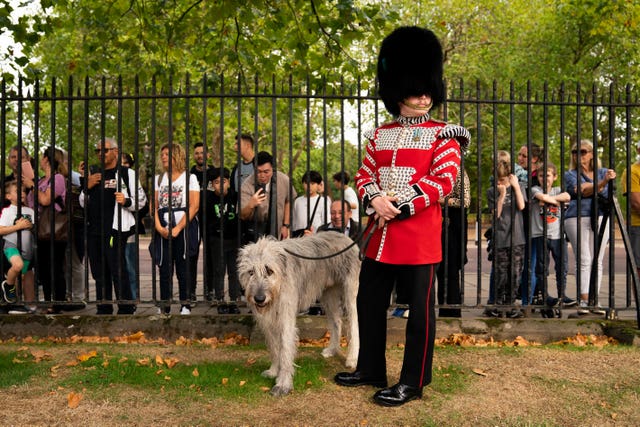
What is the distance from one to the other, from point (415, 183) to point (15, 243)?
5646 millimetres

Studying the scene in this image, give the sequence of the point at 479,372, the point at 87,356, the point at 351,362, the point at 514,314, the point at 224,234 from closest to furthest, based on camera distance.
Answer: the point at 479,372 < the point at 351,362 < the point at 87,356 < the point at 514,314 < the point at 224,234

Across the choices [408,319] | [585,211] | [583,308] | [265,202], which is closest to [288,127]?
[265,202]

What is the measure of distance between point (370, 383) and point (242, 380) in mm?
1035

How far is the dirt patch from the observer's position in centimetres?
423

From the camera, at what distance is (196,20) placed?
28.0ft

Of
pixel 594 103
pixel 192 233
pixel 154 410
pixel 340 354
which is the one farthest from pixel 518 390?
pixel 192 233

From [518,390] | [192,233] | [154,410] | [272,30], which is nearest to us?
[154,410]

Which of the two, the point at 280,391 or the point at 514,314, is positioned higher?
the point at 514,314

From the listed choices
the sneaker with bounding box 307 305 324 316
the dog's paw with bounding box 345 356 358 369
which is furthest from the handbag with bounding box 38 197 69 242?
the dog's paw with bounding box 345 356 358 369

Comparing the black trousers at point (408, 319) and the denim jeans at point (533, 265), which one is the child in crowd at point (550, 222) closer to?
the denim jeans at point (533, 265)

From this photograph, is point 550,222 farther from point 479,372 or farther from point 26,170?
point 26,170

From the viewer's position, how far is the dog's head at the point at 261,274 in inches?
183

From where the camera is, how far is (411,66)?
15.5 feet

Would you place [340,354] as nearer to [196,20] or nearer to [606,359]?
[606,359]
